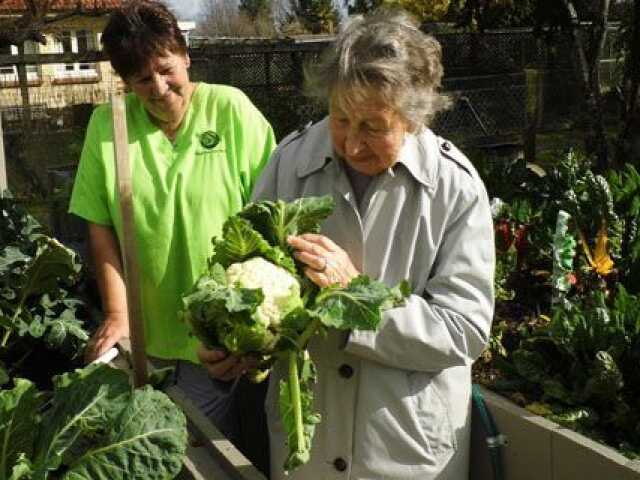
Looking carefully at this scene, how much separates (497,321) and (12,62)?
19.7ft

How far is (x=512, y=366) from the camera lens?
3285 mm

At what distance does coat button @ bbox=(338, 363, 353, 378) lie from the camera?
184 centimetres

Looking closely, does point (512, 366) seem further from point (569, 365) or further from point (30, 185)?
point (30, 185)

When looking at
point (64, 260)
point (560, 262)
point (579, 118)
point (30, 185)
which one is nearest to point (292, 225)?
point (64, 260)

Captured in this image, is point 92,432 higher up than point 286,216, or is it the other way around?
point 286,216

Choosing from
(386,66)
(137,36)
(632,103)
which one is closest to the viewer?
(386,66)

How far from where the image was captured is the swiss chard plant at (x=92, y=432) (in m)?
1.78

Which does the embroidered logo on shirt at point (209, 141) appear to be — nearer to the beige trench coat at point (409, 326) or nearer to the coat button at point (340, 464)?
the beige trench coat at point (409, 326)

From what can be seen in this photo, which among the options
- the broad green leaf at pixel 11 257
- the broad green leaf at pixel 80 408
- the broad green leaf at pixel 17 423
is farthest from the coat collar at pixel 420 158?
the broad green leaf at pixel 11 257

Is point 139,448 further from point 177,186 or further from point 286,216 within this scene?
point 177,186

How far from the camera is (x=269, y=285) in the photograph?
1.76 meters

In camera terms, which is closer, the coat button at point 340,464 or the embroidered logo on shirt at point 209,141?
the coat button at point 340,464

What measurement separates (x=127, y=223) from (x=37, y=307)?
1.40 meters

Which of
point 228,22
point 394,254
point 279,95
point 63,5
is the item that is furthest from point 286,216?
point 228,22
